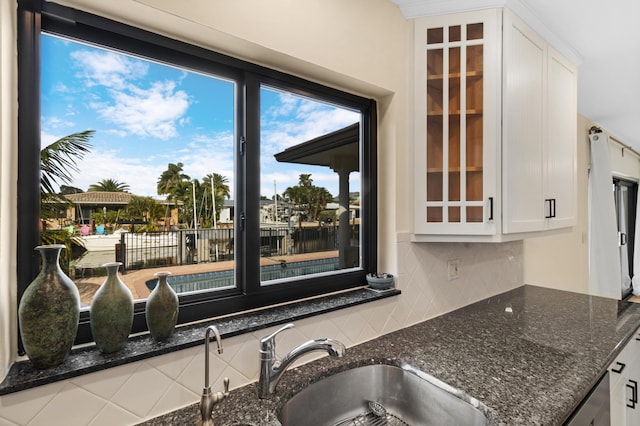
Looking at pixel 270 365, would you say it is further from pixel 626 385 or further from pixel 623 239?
pixel 623 239

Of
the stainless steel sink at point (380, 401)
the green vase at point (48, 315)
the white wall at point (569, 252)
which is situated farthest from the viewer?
the white wall at point (569, 252)

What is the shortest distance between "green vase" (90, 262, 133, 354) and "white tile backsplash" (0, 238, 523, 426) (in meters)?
0.07

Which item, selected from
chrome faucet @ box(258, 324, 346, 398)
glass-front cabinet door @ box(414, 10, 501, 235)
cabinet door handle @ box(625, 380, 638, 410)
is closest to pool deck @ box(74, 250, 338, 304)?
chrome faucet @ box(258, 324, 346, 398)

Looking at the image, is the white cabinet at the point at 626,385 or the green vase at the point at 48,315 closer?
the green vase at the point at 48,315

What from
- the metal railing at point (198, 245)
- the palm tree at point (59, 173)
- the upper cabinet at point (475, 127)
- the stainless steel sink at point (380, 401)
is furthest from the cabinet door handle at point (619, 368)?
the palm tree at point (59, 173)

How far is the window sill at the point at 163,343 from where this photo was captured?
742 mm

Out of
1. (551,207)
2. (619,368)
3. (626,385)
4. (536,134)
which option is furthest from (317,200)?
(626,385)

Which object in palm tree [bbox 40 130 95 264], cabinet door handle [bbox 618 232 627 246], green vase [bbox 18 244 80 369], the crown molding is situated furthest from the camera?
cabinet door handle [bbox 618 232 627 246]

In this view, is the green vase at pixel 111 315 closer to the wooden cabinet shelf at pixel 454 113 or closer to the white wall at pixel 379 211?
the white wall at pixel 379 211

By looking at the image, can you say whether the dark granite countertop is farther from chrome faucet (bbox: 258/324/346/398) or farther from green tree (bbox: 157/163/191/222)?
green tree (bbox: 157/163/191/222)

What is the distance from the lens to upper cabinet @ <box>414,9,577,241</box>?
1503 mm

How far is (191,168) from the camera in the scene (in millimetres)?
1145

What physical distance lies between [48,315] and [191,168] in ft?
1.93

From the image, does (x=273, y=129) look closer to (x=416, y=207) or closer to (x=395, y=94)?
(x=395, y=94)
